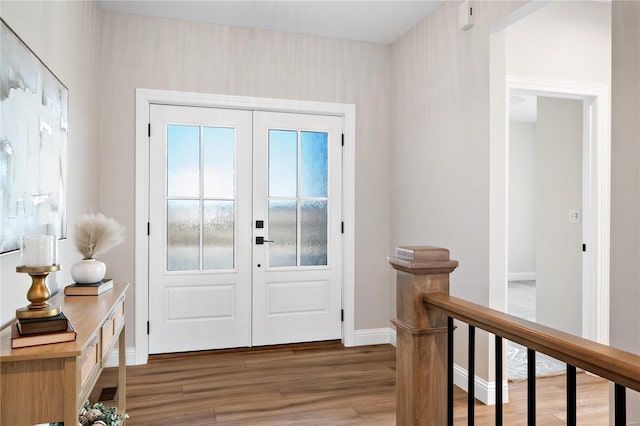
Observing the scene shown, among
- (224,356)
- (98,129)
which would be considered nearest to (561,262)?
(224,356)

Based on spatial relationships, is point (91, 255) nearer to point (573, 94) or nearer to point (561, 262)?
point (573, 94)

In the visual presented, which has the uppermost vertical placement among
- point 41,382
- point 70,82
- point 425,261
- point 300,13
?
point 300,13

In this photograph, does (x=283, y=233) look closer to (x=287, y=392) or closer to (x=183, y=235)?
(x=183, y=235)

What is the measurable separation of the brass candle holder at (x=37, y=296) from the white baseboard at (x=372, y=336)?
9.63ft

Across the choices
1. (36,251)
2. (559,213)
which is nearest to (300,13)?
(36,251)

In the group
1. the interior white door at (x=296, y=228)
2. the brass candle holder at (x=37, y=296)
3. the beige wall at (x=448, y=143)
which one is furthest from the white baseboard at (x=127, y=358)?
the beige wall at (x=448, y=143)

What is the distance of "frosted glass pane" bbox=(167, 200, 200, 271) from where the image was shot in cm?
366

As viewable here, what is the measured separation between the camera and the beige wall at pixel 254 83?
3.47 m

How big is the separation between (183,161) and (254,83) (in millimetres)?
869

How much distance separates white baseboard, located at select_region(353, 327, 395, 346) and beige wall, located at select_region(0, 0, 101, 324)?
2339mm

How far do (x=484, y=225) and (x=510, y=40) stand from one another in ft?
4.59

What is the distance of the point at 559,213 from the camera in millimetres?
4094

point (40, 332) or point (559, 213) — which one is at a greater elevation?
point (559, 213)

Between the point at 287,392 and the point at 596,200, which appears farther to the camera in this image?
the point at 596,200
